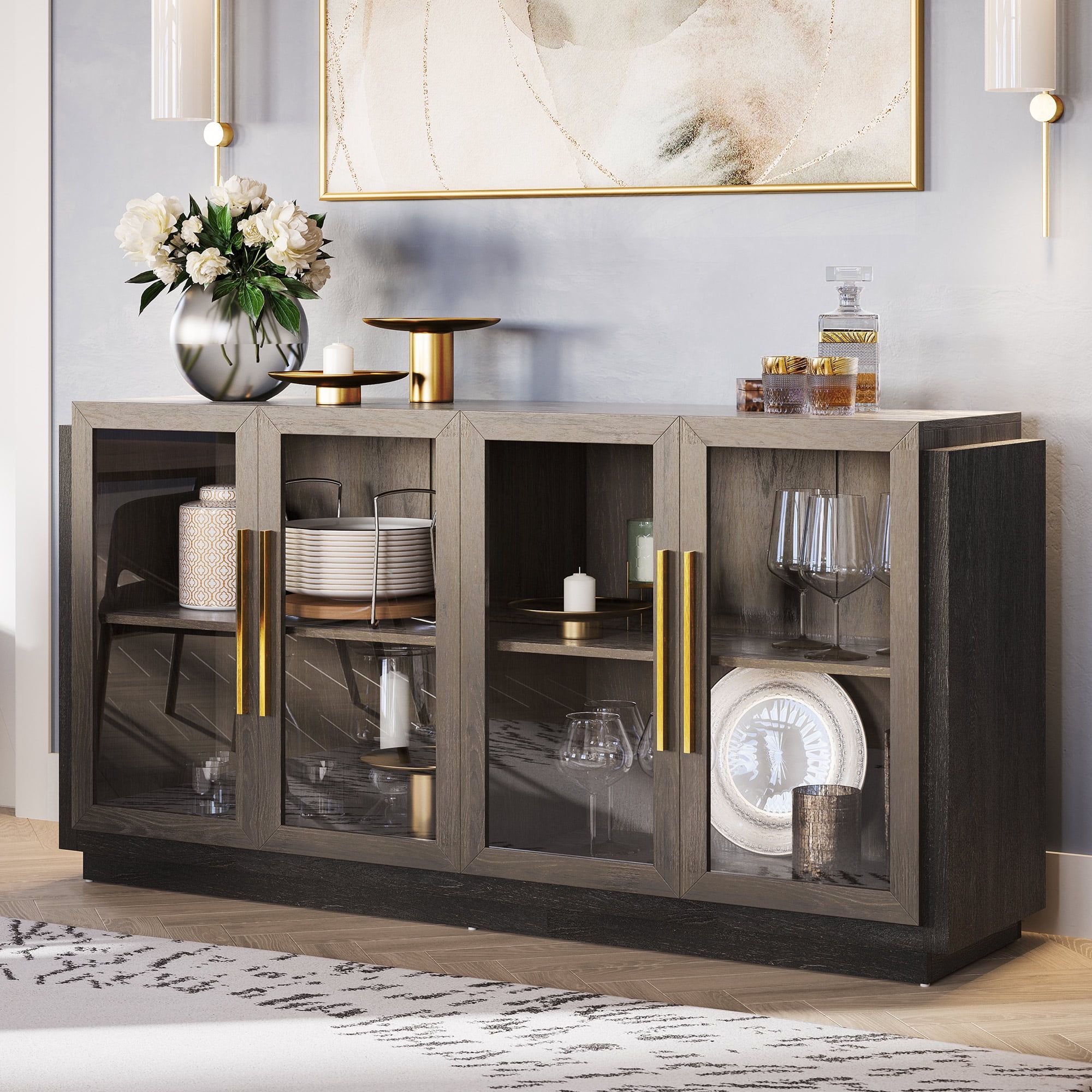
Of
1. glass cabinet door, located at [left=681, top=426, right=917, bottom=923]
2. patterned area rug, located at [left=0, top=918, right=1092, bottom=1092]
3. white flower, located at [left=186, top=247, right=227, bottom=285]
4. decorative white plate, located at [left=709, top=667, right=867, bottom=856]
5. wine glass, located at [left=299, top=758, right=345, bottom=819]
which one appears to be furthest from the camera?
white flower, located at [left=186, top=247, right=227, bottom=285]

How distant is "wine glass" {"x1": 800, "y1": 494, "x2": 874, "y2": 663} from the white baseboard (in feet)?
2.26

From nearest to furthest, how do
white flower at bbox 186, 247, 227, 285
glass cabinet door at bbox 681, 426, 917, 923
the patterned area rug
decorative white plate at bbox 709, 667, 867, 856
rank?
1. the patterned area rug
2. glass cabinet door at bbox 681, 426, 917, 923
3. decorative white plate at bbox 709, 667, 867, 856
4. white flower at bbox 186, 247, 227, 285

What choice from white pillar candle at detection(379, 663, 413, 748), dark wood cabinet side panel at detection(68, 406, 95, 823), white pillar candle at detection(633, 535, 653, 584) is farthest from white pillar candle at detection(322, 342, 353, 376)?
white pillar candle at detection(633, 535, 653, 584)

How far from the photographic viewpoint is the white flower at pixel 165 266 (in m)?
3.52

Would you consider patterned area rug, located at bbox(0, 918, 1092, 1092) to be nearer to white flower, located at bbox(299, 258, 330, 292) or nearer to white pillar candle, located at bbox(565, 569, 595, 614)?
white pillar candle, located at bbox(565, 569, 595, 614)

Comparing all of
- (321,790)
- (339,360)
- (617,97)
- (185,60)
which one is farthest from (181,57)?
(321,790)

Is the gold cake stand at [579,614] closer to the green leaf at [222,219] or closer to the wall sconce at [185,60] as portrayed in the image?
the green leaf at [222,219]

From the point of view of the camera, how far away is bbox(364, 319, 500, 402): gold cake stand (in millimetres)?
3475

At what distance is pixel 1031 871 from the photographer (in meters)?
3.19

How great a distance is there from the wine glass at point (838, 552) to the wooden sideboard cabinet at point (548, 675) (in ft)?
0.08

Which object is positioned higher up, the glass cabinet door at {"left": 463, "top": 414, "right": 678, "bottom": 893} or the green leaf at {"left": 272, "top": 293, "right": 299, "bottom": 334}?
the green leaf at {"left": 272, "top": 293, "right": 299, "bottom": 334}

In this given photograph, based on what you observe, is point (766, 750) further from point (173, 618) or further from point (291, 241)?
point (291, 241)

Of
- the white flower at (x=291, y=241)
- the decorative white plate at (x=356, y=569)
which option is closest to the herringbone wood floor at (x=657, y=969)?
the decorative white plate at (x=356, y=569)

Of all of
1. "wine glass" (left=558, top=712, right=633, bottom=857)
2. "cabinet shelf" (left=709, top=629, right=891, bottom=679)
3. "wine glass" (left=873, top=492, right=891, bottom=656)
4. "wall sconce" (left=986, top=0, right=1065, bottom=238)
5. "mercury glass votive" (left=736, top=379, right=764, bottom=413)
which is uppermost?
"wall sconce" (left=986, top=0, right=1065, bottom=238)
